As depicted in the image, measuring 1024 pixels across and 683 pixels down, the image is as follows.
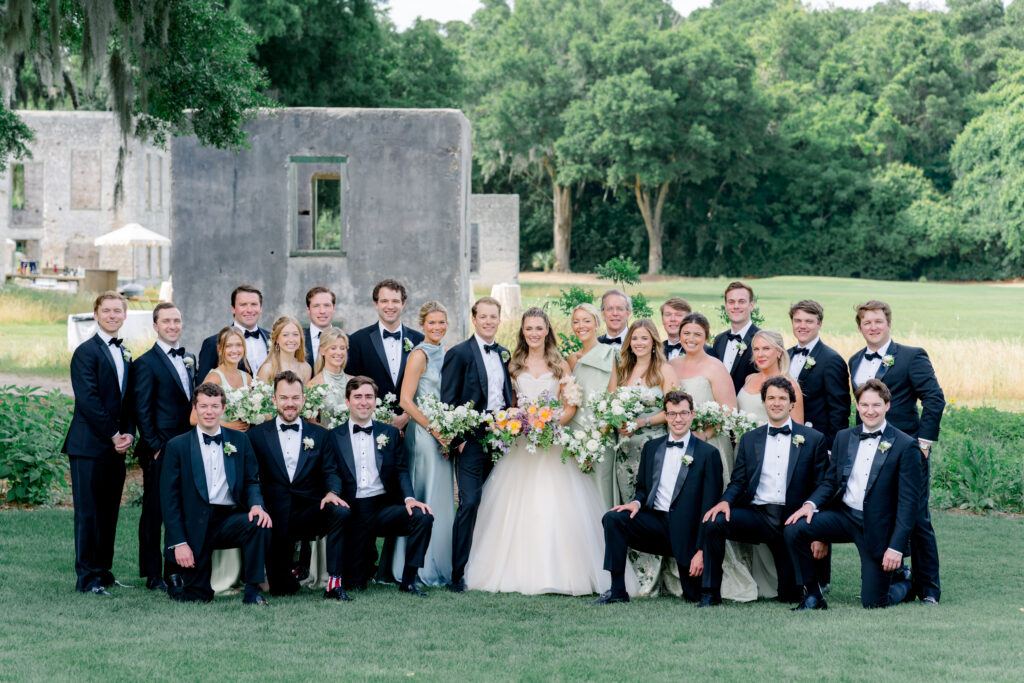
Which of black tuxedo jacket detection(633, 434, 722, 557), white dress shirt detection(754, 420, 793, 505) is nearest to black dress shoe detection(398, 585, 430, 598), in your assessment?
black tuxedo jacket detection(633, 434, 722, 557)

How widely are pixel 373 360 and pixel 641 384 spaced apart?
1.75 meters

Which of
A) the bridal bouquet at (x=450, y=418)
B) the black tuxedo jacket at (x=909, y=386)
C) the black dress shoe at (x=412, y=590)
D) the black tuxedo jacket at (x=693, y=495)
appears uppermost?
the black tuxedo jacket at (x=909, y=386)

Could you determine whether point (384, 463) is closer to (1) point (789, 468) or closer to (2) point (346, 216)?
(1) point (789, 468)

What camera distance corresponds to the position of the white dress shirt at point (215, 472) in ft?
22.0

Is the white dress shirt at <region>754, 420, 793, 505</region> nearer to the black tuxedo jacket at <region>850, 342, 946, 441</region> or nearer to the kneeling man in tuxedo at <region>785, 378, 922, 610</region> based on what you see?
the kneeling man in tuxedo at <region>785, 378, 922, 610</region>

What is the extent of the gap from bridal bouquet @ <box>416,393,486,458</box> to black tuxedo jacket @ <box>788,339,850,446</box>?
1.99 m

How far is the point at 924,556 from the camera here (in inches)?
269

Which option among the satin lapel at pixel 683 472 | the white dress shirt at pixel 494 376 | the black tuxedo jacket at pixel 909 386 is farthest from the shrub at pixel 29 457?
the black tuxedo jacket at pixel 909 386

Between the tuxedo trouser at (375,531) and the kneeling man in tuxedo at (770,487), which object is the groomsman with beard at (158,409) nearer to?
the tuxedo trouser at (375,531)

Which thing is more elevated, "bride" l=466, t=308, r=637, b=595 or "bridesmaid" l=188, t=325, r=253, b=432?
"bridesmaid" l=188, t=325, r=253, b=432

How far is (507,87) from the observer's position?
51.8 metres

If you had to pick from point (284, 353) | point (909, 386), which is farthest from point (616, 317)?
point (284, 353)

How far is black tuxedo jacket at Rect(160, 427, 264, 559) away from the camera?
21.8 ft

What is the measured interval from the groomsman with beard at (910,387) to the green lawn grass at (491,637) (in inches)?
10.7
